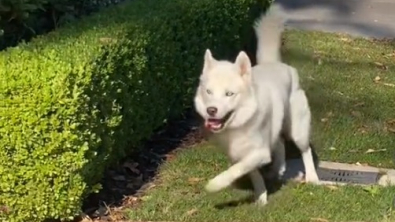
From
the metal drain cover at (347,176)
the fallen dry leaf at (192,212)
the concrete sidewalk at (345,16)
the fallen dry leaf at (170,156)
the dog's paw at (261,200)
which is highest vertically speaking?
the fallen dry leaf at (192,212)

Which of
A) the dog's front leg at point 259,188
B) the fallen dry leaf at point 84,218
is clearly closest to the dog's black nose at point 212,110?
the dog's front leg at point 259,188

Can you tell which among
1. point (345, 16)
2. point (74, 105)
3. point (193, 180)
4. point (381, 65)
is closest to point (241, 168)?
point (193, 180)

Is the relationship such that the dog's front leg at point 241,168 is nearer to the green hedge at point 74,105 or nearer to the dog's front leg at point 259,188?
the dog's front leg at point 259,188

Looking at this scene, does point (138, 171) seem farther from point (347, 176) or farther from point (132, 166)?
point (347, 176)

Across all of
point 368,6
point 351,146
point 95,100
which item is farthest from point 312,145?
point 368,6

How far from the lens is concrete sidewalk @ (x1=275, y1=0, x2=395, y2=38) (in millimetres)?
13266

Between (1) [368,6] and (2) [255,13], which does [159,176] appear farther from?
(1) [368,6]

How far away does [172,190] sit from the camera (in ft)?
20.7

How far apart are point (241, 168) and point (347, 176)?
1.29 m

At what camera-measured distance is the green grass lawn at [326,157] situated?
19.3 ft

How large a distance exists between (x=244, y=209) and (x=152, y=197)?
2.07 feet

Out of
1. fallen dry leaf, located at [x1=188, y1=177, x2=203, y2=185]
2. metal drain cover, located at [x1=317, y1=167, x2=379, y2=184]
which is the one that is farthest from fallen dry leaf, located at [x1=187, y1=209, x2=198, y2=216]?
metal drain cover, located at [x1=317, y1=167, x2=379, y2=184]

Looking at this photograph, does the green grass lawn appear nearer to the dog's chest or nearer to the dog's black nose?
the dog's chest

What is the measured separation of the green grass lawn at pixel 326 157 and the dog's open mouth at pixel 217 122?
0.62 meters
